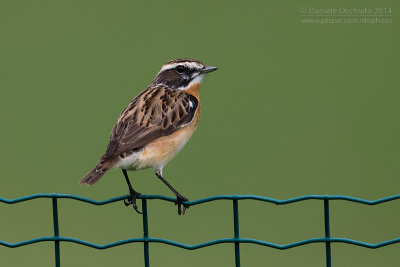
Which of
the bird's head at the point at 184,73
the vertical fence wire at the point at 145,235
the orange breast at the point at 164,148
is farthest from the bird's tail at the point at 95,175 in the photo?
the bird's head at the point at 184,73

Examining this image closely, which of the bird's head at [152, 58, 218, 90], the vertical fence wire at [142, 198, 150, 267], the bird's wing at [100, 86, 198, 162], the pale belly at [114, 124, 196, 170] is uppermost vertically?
the bird's head at [152, 58, 218, 90]

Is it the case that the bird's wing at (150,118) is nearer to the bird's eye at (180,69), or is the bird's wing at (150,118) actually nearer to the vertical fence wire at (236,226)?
the bird's eye at (180,69)

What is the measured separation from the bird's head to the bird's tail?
1484 mm

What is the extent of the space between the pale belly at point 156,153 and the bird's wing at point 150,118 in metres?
0.05

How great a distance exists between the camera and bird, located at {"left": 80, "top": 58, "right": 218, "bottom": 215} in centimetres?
696

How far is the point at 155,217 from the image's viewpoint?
1105cm

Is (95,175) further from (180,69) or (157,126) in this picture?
(180,69)

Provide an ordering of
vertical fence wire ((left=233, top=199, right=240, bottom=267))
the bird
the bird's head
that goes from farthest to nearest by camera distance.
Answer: the bird's head → the bird → vertical fence wire ((left=233, top=199, right=240, bottom=267))

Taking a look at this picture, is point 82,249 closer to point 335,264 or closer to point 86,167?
point 86,167

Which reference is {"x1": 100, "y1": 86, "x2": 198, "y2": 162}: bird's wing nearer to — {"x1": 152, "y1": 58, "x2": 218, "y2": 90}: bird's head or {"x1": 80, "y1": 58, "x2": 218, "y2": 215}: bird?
{"x1": 80, "y1": 58, "x2": 218, "y2": 215}: bird

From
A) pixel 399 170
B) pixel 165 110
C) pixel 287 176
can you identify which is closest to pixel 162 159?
pixel 165 110

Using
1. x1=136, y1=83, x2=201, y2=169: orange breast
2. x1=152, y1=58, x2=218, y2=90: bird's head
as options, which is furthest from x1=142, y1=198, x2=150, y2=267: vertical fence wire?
x1=152, y1=58, x2=218, y2=90: bird's head

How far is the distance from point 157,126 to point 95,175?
814 mm

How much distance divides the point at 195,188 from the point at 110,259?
5.81 feet
